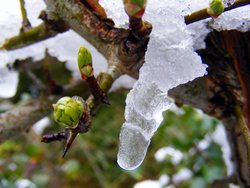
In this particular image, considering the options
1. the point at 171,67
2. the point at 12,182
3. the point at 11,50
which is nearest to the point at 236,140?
the point at 171,67

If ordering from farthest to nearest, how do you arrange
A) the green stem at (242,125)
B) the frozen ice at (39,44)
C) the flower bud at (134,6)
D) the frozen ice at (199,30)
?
the frozen ice at (39,44)
the frozen ice at (199,30)
the green stem at (242,125)
the flower bud at (134,6)

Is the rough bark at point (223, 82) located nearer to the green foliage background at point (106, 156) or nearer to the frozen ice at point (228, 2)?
the frozen ice at point (228, 2)

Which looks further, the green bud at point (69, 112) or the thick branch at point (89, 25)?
the thick branch at point (89, 25)

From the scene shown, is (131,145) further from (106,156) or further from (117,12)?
(106,156)

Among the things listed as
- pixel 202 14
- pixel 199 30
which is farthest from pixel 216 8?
pixel 199 30

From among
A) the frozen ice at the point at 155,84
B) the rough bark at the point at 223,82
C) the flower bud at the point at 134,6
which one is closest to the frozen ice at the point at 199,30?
the rough bark at the point at 223,82
